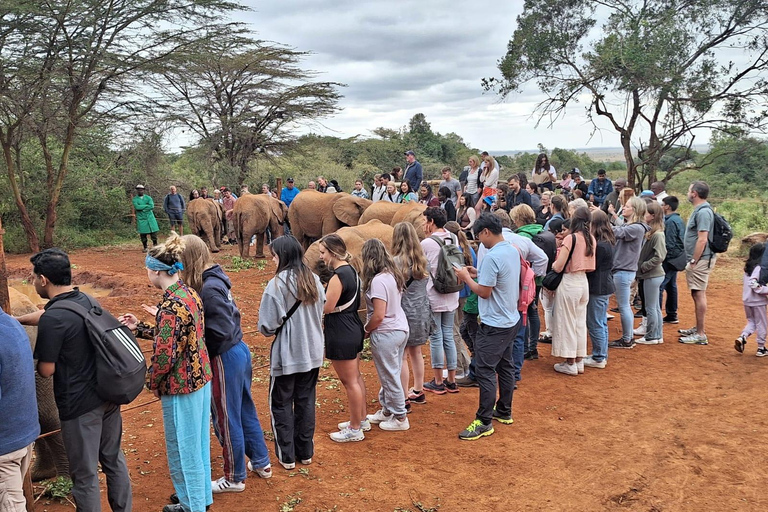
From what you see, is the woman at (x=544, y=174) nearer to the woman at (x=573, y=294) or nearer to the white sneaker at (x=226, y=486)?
the woman at (x=573, y=294)

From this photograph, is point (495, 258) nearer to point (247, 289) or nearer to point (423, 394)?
point (423, 394)

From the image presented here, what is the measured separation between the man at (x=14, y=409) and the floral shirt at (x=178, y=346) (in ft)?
2.16

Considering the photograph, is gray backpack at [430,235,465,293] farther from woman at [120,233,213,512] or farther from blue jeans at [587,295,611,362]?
woman at [120,233,213,512]

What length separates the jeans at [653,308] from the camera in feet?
25.5

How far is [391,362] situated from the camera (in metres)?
5.09

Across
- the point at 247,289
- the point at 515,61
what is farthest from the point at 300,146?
the point at 247,289

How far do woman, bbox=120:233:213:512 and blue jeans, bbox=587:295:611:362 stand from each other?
476 cm

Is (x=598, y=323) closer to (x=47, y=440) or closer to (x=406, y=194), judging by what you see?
(x=406, y=194)

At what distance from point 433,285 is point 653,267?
3.41 meters

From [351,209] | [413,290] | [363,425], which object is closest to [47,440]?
[363,425]

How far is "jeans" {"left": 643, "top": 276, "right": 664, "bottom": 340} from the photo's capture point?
776cm

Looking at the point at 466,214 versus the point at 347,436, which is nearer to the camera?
the point at 347,436

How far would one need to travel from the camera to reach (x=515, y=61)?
15.7 metres

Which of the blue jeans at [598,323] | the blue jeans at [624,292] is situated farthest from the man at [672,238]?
the blue jeans at [598,323]
